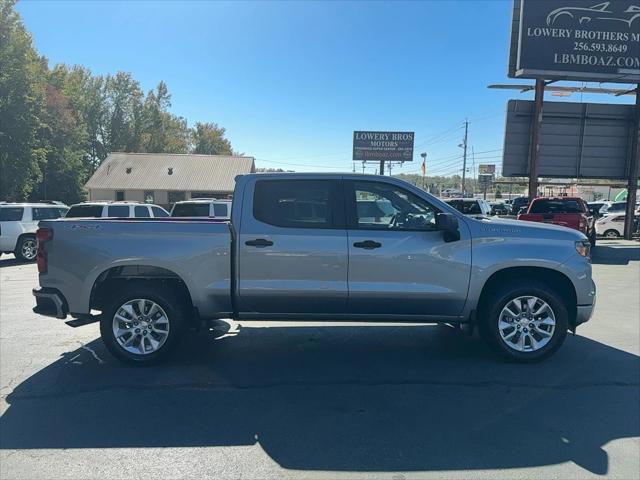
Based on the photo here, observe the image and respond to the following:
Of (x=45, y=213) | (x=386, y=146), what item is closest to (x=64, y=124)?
(x=386, y=146)

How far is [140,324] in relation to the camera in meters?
4.91

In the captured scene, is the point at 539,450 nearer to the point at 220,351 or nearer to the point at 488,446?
the point at 488,446

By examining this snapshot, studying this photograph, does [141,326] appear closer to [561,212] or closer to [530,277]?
[530,277]

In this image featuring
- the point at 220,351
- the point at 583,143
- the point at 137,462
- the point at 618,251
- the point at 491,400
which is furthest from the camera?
the point at 583,143

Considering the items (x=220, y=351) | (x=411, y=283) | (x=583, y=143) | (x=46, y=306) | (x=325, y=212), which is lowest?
(x=220, y=351)

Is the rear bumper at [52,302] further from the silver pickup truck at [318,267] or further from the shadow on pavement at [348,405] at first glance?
the shadow on pavement at [348,405]

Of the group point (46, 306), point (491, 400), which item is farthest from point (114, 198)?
point (491, 400)

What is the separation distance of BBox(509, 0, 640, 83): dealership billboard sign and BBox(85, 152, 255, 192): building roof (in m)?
27.9

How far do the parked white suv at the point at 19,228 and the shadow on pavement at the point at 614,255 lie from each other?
17.2 m

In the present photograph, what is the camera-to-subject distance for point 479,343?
5.71m

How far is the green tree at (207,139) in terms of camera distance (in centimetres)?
8450

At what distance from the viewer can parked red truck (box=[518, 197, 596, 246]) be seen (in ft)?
49.3

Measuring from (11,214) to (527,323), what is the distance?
49.0 feet

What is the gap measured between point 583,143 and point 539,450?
1997 cm
